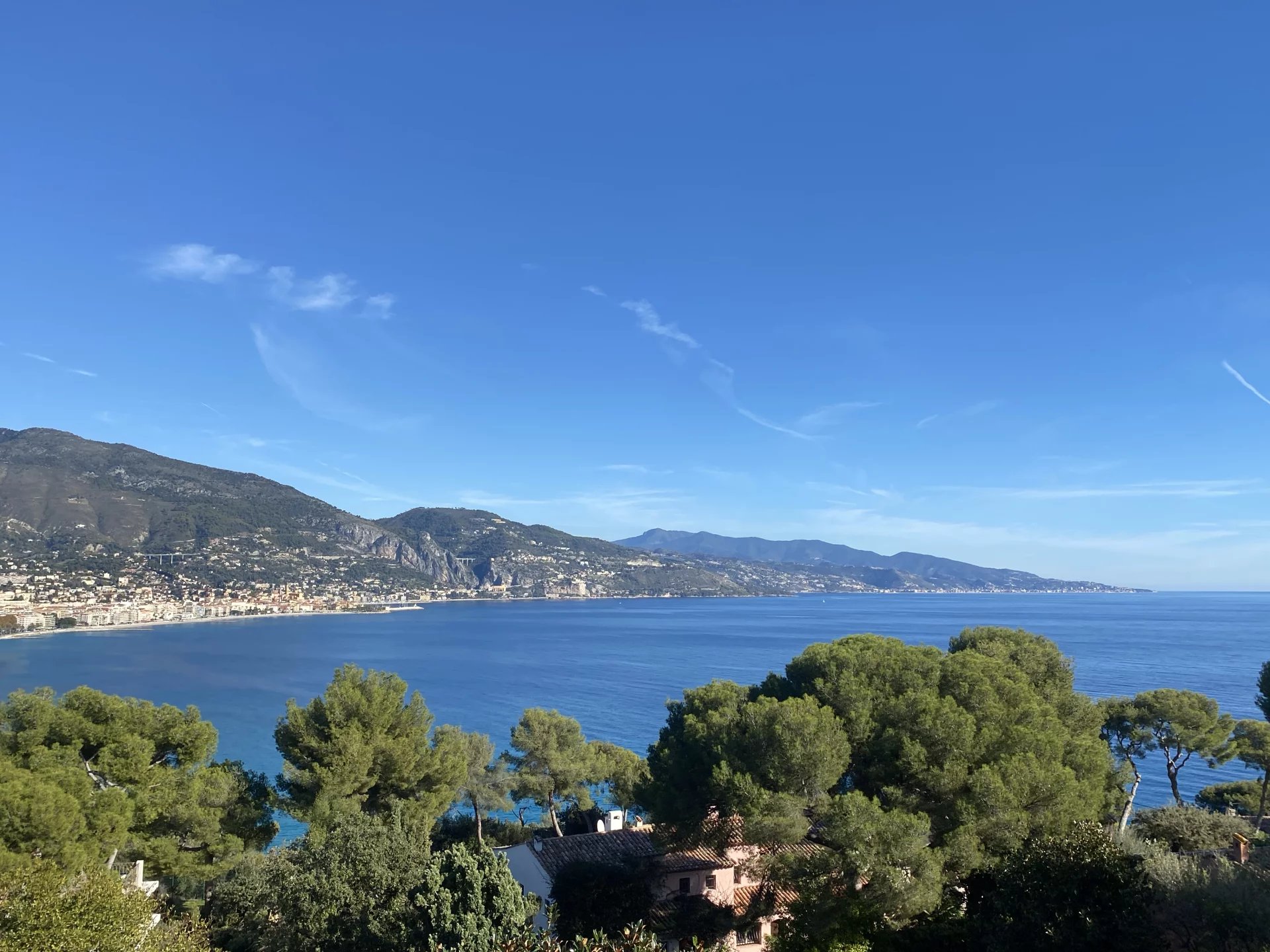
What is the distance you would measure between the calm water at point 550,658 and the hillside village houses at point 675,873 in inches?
809

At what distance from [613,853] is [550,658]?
6727 cm

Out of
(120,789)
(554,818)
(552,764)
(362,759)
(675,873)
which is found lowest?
(554,818)

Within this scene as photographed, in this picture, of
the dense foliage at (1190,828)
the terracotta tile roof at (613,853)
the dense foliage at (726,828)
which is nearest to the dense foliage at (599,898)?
the dense foliage at (726,828)

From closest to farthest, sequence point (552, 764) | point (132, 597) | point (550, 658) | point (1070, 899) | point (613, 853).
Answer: point (1070, 899)
point (613, 853)
point (552, 764)
point (550, 658)
point (132, 597)

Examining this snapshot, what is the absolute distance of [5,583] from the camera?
13300 centimetres

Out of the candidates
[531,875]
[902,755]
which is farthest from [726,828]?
[531,875]

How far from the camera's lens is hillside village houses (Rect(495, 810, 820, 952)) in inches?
559

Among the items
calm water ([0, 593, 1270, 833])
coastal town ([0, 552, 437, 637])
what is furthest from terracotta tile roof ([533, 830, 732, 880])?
coastal town ([0, 552, 437, 637])

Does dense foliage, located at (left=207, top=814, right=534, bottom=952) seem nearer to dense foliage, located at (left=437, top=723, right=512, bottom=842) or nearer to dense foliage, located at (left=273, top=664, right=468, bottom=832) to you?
dense foliage, located at (left=273, top=664, right=468, bottom=832)

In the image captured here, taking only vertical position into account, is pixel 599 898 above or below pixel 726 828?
below

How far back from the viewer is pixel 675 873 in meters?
15.5

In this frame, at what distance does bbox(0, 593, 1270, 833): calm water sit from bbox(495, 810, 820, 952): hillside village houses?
20544 millimetres

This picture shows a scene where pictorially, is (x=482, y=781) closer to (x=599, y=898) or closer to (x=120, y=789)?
(x=599, y=898)

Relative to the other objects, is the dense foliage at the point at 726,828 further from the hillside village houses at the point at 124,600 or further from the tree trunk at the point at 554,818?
the hillside village houses at the point at 124,600
